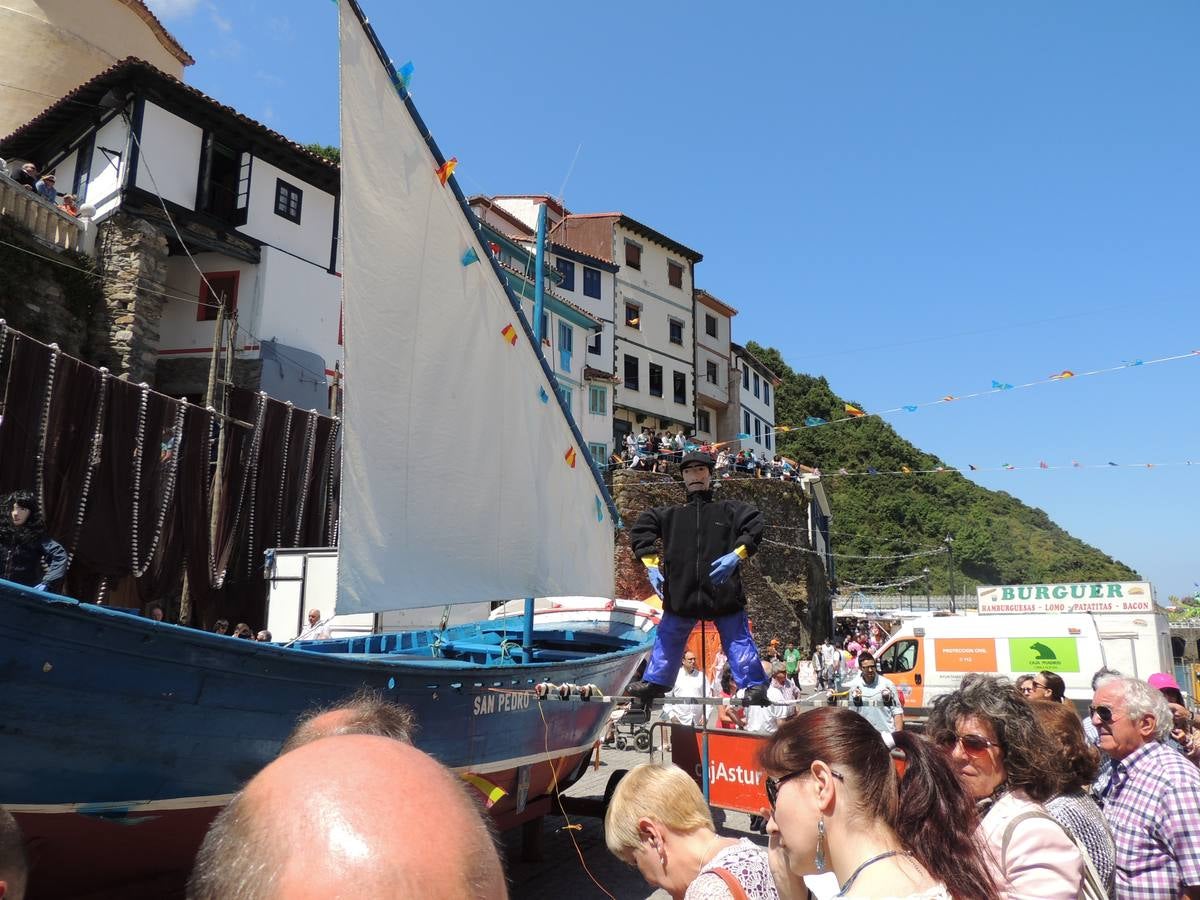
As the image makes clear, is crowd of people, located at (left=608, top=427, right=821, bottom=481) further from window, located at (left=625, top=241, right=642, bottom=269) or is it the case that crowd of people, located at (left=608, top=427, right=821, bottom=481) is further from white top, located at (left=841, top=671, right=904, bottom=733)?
white top, located at (left=841, top=671, right=904, bottom=733)

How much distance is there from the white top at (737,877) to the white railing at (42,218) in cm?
1830

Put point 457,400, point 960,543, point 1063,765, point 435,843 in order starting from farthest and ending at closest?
point 960,543
point 457,400
point 1063,765
point 435,843

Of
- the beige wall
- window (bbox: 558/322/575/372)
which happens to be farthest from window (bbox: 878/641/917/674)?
the beige wall

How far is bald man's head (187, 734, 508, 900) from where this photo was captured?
33.8 inches

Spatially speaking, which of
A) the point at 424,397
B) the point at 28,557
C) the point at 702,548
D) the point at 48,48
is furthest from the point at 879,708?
the point at 48,48

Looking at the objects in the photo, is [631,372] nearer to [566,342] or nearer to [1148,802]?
[566,342]

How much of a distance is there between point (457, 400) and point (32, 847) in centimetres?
423

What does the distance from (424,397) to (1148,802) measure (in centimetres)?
535

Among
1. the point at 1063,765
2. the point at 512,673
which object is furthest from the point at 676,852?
the point at 512,673

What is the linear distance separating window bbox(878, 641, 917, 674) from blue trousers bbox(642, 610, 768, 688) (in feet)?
38.7

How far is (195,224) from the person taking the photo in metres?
19.8

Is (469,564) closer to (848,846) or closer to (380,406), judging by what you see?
(380,406)

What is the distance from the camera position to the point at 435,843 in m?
0.88

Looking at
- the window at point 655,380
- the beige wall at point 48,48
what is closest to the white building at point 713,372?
the window at point 655,380
